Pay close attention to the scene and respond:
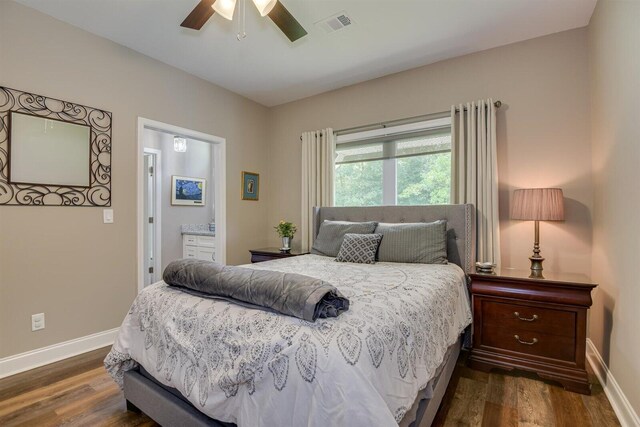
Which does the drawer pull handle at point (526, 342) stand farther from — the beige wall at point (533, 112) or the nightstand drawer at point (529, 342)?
the beige wall at point (533, 112)

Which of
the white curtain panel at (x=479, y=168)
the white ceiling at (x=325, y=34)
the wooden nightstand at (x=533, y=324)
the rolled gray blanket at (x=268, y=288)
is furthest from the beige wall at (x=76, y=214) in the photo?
the wooden nightstand at (x=533, y=324)

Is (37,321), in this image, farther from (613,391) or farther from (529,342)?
(613,391)

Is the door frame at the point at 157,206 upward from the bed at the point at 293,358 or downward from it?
upward

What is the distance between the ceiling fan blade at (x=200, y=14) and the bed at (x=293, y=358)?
5.62 feet

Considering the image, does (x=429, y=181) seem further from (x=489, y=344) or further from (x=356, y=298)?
(x=356, y=298)

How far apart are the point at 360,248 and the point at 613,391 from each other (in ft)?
6.14

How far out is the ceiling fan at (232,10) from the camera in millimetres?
1878

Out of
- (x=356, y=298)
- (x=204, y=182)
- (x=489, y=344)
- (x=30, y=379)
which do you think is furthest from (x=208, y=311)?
(x=204, y=182)

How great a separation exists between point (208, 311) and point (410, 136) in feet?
9.44

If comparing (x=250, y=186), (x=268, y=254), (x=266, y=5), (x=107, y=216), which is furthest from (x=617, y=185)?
(x=107, y=216)

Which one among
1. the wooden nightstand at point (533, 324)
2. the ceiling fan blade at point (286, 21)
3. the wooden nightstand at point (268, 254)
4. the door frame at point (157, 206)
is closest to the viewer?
the ceiling fan blade at point (286, 21)

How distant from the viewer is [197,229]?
A: 5.31 metres

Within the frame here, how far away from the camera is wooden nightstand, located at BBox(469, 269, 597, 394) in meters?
2.11

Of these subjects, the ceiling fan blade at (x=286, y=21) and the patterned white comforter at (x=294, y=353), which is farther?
the ceiling fan blade at (x=286, y=21)
